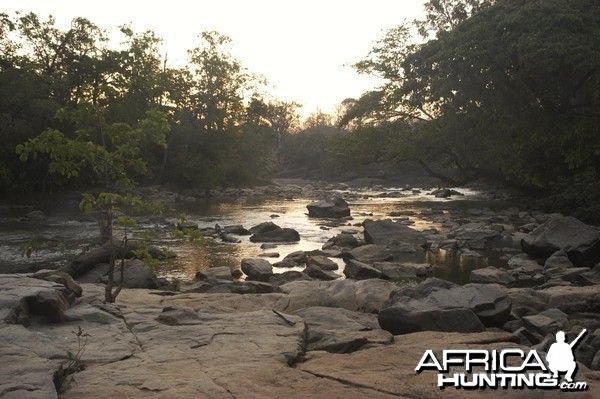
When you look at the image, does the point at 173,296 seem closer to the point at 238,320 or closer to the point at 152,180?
the point at 238,320

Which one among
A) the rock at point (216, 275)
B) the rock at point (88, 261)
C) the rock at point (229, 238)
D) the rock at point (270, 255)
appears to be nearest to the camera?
the rock at point (216, 275)

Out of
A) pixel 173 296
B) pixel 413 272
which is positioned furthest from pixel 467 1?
pixel 173 296

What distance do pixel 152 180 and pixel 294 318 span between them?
38706mm

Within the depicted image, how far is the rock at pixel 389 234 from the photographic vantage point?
15.0 meters

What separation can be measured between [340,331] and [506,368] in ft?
6.19

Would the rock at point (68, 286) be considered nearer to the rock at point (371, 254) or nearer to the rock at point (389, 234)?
the rock at point (371, 254)

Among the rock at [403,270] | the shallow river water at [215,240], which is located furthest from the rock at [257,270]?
the rock at [403,270]

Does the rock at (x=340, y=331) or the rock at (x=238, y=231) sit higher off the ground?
the rock at (x=340, y=331)

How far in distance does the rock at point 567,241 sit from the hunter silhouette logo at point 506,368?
8.57 m

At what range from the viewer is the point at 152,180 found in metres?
42.8

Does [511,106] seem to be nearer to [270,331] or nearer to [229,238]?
[229,238]

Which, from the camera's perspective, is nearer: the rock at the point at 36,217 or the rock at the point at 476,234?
the rock at the point at 476,234

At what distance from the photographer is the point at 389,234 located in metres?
15.3

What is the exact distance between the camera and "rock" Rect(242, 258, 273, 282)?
35.4 feet
